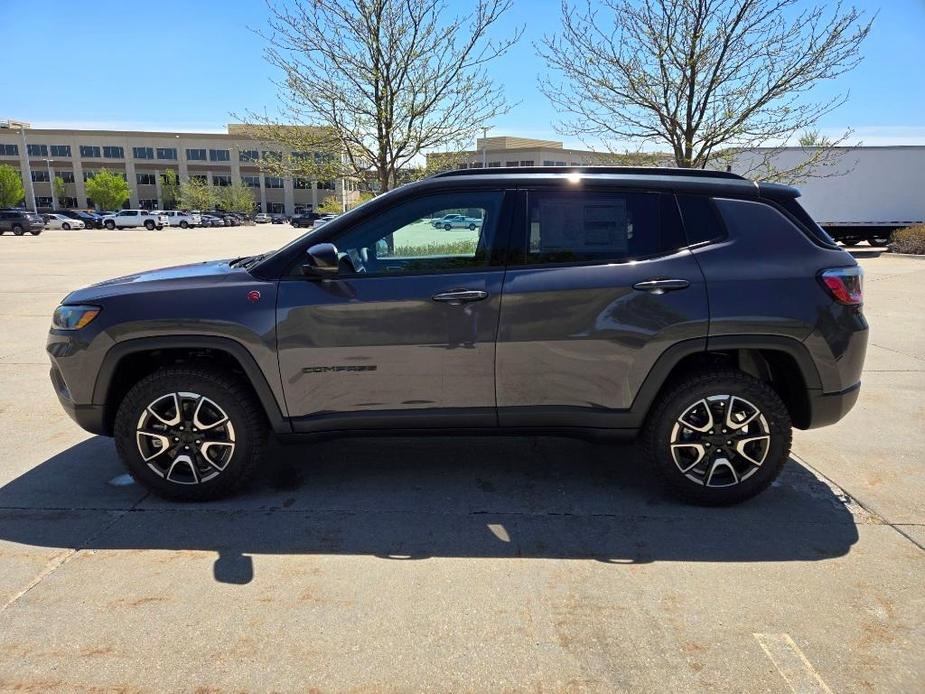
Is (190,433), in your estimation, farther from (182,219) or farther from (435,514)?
(182,219)

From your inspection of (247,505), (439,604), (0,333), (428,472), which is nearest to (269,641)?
→ (439,604)

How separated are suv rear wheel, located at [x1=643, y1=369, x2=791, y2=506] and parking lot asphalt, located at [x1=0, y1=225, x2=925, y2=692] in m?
0.17

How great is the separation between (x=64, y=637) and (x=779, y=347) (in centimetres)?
360

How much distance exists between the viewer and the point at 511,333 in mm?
3428

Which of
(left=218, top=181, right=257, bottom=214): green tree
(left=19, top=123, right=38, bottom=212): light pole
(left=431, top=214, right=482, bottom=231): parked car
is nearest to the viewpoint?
(left=431, top=214, right=482, bottom=231): parked car

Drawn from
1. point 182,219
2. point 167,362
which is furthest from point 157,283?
point 182,219

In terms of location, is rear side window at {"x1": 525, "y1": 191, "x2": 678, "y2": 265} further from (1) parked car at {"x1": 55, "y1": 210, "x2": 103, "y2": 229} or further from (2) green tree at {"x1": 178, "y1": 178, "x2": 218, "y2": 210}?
(2) green tree at {"x1": 178, "y1": 178, "x2": 218, "y2": 210}

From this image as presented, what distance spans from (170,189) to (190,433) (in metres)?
112

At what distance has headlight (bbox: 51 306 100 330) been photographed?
3531 mm

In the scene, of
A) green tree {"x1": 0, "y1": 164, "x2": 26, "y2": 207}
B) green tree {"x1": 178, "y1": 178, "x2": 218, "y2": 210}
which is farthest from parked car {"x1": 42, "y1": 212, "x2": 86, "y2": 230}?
green tree {"x1": 178, "y1": 178, "x2": 218, "y2": 210}

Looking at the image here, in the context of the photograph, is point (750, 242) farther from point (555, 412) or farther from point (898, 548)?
point (898, 548)

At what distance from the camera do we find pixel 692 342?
344cm

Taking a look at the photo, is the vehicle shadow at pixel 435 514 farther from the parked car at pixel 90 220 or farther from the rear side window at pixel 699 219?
the parked car at pixel 90 220

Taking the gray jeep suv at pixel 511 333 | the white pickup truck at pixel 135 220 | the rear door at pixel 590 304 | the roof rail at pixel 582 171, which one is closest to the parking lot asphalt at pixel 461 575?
the gray jeep suv at pixel 511 333
